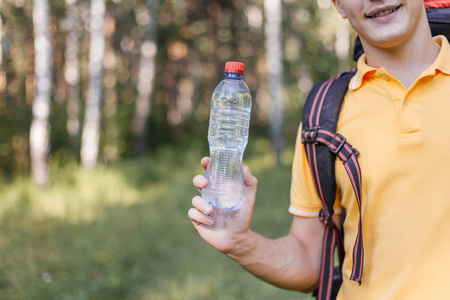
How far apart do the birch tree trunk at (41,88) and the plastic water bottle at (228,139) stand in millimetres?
7794

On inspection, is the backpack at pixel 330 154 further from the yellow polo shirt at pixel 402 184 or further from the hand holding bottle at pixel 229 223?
the hand holding bottle at pixel 229 223

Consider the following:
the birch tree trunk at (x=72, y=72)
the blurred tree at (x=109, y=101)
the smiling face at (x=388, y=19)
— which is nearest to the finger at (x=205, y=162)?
the smiling face at (x=388, y=19)

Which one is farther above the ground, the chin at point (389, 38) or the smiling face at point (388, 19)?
the smiling face at point (388, 19)

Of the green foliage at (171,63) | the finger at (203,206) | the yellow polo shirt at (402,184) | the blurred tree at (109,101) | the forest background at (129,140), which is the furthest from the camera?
the blurred tree at (109,101)

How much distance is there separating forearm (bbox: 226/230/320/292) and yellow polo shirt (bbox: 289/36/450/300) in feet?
0.75

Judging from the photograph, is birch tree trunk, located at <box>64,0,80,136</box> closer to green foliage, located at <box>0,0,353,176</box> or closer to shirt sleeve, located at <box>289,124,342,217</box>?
green foliage, located at <box>0,0,353,176</box>

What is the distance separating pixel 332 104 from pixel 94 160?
1213 cm

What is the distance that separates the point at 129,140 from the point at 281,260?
1507cm

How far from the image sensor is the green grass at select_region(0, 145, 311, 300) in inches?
210

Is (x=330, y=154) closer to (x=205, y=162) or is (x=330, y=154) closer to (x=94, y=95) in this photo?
(x=205, y=162)

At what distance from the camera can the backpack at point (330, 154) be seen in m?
1.63

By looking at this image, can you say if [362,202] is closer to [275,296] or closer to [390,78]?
[390,78]

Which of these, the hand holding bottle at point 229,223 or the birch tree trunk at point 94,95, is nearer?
the hand holding bottle at point 229,223

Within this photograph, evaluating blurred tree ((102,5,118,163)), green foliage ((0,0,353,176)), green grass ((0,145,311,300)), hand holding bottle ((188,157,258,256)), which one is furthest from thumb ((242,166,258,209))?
blurred tree ((102,5,118,163))
